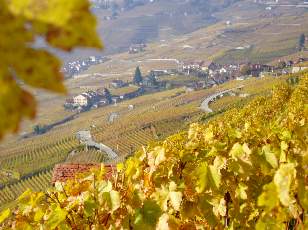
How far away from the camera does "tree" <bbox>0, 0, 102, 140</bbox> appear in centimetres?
66

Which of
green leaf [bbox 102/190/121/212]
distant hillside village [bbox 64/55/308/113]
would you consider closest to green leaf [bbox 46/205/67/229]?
green leaf [bbox 102/190/121/212]

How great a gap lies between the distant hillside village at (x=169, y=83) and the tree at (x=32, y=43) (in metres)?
123

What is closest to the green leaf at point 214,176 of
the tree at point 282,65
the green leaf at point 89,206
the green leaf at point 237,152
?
the green leaf at point 237,152

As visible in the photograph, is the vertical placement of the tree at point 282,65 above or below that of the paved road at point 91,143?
above

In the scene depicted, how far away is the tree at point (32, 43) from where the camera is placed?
2.17ft

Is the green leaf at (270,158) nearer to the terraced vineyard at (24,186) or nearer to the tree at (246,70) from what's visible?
the terraced vineyard at (24,186)

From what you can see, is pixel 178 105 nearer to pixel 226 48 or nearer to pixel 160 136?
pixel 160 136

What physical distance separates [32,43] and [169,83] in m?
149

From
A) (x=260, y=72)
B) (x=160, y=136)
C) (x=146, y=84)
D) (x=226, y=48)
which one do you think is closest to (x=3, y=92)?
(x=160, y=136)

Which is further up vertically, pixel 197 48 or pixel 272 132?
pixel 272 132

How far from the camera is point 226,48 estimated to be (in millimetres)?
184875

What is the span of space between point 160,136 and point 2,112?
7173 centimetres

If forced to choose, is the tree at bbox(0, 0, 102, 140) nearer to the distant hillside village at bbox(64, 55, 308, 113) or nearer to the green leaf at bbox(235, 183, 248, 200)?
the green leaf at bbox(235, 183, 248, 200)

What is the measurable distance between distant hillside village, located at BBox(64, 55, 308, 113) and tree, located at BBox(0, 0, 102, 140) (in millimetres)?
123455
